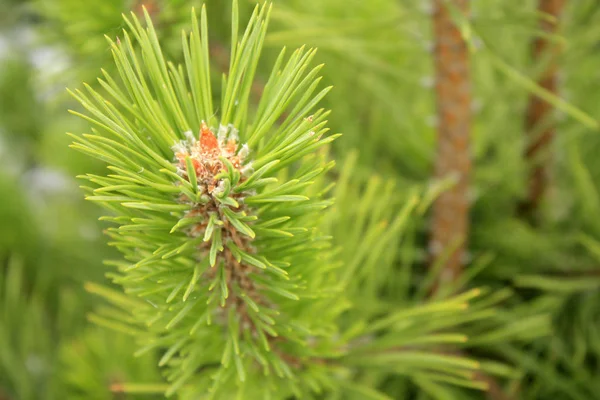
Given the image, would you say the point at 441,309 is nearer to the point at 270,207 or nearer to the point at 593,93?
the point at 270,207

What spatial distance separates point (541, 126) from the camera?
0.47 m

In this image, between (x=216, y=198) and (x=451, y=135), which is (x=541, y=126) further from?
(x=216, y=198)

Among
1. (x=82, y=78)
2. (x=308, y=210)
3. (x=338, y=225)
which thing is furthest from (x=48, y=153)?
(x=308, y=210)

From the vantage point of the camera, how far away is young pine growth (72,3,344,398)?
0.22 metres

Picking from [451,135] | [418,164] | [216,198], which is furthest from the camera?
[418,164]

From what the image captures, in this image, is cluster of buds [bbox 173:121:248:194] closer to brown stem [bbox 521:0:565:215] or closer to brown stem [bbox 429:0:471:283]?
brown stem [bbox 429:0:471:283]

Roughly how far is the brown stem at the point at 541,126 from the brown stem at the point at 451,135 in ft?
0.25

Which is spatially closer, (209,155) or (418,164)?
(209,155)

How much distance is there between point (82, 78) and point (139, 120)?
0.60ft

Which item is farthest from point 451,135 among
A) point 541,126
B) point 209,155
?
point 209,155

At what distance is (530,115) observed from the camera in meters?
0.49

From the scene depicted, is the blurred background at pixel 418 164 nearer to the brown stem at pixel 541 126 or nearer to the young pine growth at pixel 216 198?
the brown stem at pixel 541 126

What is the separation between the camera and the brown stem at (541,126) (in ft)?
1.50

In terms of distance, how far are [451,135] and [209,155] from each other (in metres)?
0.22
